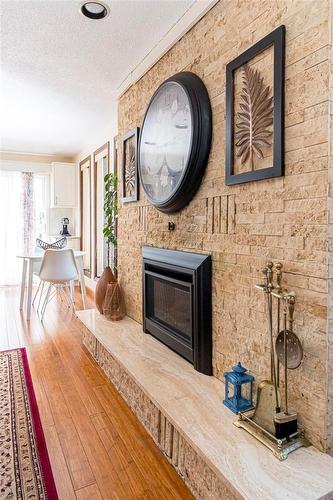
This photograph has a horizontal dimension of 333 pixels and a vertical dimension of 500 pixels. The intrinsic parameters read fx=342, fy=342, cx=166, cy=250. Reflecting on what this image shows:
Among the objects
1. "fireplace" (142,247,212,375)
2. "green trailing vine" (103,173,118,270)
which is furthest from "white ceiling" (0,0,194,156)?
"fireplace" (142,247,212,375)

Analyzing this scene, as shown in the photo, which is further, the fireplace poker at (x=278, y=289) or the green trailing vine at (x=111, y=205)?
the green trailing vine at (x=111, y=205)

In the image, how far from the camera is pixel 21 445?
1.76 meters

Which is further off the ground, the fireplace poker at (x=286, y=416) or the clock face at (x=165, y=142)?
the clock face at (x=165, y=142)

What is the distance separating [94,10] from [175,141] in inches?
36.0

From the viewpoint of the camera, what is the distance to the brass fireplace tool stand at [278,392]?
1263 mm

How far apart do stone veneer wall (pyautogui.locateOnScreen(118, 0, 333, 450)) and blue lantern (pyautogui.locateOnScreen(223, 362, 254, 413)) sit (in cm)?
7

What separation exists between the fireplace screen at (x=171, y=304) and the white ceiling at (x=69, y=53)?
1.66m

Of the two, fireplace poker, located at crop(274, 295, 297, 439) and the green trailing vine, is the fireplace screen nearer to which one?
fireplace poker, located at crop(274, 295, 297, 439)

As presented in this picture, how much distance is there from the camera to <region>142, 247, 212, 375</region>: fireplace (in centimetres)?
188

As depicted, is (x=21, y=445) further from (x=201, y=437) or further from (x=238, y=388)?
(x=238, y=388)

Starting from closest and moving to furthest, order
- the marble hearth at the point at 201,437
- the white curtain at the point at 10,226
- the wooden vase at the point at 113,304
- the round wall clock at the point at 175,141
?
1. the marble hearth at the point at 201,437
2. the round wall clock at the point at 175,141
3. the wooden vase at the point at 113,304
4. the white curtain at the point at 10,226

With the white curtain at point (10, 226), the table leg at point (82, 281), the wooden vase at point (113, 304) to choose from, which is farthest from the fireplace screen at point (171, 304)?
the white curtain at point (10, 226)

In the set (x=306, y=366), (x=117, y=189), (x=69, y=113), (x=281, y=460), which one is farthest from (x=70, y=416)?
(x=69, y=113)

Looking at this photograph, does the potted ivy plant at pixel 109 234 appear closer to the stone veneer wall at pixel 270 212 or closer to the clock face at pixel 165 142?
the clock face at pixel 165 142
